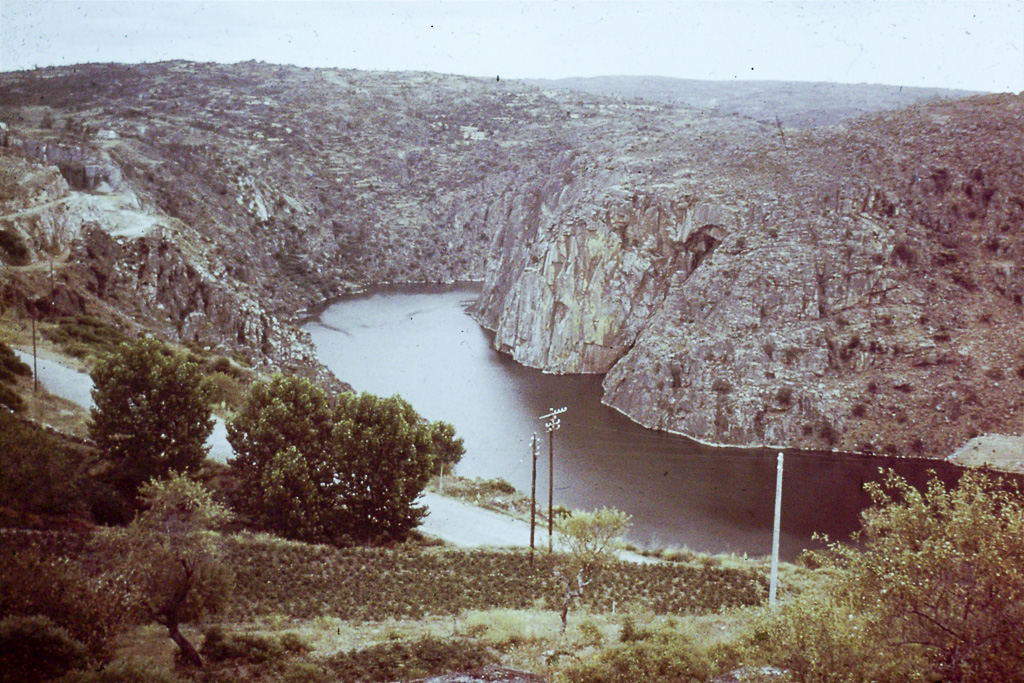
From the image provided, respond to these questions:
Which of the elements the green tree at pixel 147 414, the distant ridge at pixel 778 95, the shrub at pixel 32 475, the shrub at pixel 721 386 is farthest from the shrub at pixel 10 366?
the distant ridge at pixel 778 95

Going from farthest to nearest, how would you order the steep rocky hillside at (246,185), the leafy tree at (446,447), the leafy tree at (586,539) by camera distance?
the steep rocky hillside at (246,185) < the leafy tree at (446,447) < the leafy tree at (586,539)

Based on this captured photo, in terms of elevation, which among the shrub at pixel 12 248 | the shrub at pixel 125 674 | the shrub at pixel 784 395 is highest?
the shrub at pixel 12 248

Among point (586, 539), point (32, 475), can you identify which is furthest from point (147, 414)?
point (586, 539)

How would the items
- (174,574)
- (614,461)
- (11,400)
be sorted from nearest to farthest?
(174,574)
(11,400)
(614,461)

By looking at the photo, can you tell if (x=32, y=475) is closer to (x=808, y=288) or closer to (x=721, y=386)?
(x=721, y=386)

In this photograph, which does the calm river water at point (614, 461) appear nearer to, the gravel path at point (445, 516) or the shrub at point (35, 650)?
the gravel path at point (445, 516)

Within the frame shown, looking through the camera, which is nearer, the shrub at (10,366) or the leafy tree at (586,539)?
the leafy tree at (586,539)
